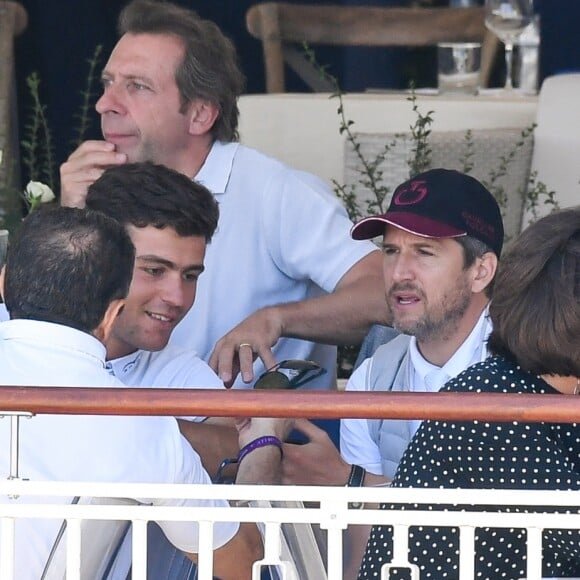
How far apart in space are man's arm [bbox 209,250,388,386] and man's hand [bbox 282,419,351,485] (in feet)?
1.12

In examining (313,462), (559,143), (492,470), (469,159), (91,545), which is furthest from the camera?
(559,143)

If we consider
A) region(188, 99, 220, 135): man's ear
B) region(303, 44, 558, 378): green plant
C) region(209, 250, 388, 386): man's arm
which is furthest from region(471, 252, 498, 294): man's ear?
region(303, 44, 558, 378): green plant

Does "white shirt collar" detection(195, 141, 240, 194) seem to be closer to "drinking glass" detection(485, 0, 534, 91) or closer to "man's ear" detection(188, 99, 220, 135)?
"man's ear" detection(188, 99, 220, 135)

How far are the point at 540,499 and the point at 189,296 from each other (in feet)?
4.27

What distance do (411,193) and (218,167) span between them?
61 centimetres

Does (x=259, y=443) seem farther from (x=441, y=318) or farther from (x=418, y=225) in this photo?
(x=418, y=225)

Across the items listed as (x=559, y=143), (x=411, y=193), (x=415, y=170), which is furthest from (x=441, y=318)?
(x=559, y=143)

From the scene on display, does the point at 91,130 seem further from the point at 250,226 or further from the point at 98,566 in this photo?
the point at 98,566

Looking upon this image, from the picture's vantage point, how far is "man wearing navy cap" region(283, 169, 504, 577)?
103 inches

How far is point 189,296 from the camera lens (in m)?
2.74

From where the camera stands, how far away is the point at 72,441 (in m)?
1.90

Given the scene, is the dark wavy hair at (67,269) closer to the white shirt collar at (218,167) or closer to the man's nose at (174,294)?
the man's nose at (174,294)

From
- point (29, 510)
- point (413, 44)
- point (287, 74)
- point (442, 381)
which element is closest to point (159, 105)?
point (442, 381)

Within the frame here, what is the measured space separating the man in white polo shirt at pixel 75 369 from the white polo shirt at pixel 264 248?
100 cm
